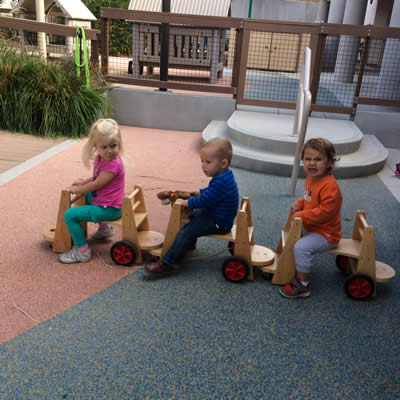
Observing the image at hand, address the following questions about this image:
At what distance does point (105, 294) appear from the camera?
105 inches

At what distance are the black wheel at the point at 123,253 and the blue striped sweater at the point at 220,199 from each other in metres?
0.56

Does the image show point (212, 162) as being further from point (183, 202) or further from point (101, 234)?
point (101, 234)

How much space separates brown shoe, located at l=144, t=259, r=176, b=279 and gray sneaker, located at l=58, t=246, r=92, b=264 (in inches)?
18.4

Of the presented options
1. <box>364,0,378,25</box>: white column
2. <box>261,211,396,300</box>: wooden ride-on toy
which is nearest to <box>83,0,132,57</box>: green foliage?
<box>364,0,378,25</box>: white column

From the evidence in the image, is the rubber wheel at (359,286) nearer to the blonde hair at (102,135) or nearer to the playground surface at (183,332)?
the playground surface at (183,332)

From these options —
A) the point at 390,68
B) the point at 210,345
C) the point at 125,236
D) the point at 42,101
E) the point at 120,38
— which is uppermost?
the point at 120,38

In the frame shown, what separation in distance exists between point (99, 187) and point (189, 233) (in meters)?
0.72

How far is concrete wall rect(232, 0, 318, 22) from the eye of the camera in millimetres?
19000

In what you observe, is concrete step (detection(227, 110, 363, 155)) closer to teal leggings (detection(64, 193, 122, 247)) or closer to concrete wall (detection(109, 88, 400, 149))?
concrete wall (detection(109, 88, 400, 149))

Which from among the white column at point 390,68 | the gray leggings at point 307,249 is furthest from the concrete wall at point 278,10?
the gray leggings at point 307,249

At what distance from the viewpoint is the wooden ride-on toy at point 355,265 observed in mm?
2730

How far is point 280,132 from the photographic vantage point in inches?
241

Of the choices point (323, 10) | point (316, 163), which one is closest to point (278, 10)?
point (323, 10)

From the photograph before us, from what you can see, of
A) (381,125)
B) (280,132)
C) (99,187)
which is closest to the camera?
(99,187)
